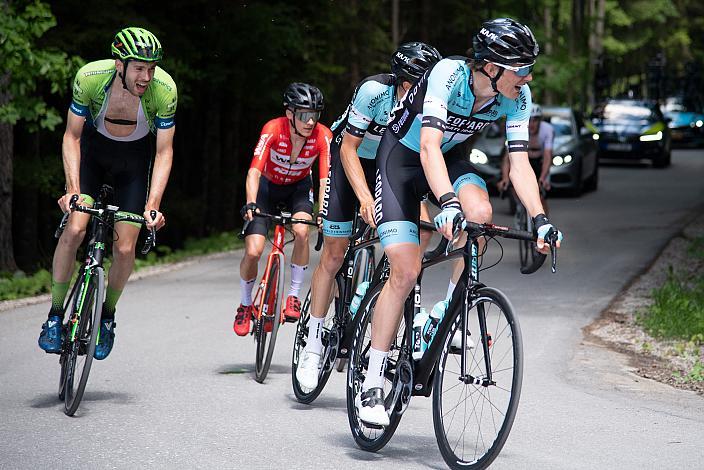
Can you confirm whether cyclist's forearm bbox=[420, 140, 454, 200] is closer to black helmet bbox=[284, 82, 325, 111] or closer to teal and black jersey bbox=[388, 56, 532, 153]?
teal and black jersey bbox=[388, 56, 532, 153]

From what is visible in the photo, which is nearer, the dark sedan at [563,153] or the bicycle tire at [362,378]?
the bicycle tire at [362,378]

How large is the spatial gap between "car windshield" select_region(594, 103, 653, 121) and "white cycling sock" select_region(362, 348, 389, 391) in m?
29.5

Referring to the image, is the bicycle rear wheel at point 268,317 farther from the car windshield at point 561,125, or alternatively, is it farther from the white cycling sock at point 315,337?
the car windshield at point 561,125

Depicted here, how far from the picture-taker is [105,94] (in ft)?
25.1

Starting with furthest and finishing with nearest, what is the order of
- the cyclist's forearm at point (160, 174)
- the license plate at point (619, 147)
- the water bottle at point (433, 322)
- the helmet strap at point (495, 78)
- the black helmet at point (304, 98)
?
the license plate at point (619, 147) → the black helmet at point (304, 98) → the cyclist's forearm at point (160, 174) → the water bottle at point (433, 322) → the helmet strap at point (495, 78)

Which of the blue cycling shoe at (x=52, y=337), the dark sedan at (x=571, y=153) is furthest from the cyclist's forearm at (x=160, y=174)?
the dark sedan at (x=571, y=153)

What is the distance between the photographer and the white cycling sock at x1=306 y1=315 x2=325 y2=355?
7728 mm

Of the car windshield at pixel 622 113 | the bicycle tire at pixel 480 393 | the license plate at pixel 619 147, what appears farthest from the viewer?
the license plate at pixel 619 147

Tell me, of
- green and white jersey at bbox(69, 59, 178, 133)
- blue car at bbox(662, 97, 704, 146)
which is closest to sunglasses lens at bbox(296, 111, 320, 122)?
green and white jersey at bbox(69, 59, 178, 133)

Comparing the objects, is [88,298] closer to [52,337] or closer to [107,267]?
[52,337]

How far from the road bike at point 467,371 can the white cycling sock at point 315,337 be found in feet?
3.71

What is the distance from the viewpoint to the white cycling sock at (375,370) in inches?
253

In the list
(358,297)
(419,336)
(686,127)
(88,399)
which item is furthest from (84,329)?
(686,127)

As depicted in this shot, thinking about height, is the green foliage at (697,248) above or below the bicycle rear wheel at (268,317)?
below
